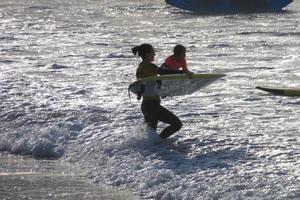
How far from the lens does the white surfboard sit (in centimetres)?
1205

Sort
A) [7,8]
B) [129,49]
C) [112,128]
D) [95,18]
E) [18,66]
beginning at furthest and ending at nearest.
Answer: [7,8], [95,18], [129,49], [18,66], [112,128]

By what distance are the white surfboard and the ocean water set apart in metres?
0.62

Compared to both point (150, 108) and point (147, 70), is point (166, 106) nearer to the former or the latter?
point (150, 108)

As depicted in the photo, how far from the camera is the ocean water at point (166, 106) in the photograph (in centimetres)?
1081

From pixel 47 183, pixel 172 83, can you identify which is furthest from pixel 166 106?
pixel 47 183

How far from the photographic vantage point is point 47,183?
36.0 ft

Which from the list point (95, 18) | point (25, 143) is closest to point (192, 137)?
point (25, 143)

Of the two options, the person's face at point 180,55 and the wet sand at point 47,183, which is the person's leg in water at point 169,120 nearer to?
the person's face at point 180,55

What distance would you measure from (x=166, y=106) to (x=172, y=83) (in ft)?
10.3

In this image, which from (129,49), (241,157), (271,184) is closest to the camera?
(271,184)

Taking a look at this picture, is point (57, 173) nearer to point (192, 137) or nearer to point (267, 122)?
point (192, 137)

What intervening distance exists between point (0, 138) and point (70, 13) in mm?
24736

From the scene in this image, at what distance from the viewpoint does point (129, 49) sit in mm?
25406

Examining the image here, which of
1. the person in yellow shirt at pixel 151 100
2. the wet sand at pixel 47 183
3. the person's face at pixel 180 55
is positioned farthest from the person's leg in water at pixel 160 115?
the wet sand at pixel 47 183
